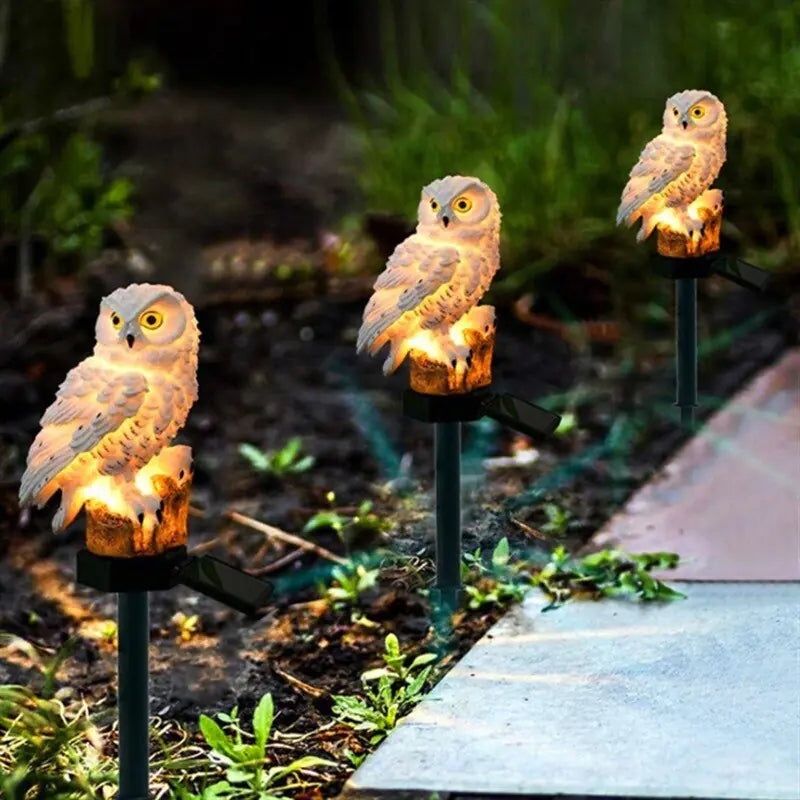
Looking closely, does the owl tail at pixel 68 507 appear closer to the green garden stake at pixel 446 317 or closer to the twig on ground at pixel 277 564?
the green garden stake at pixel 446 317

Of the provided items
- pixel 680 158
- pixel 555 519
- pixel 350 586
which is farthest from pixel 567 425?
pixel 680 158

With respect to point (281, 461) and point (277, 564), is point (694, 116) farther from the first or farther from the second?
point (281, 461)

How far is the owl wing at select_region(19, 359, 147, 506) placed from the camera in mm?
2650

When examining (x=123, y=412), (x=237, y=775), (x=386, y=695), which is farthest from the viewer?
(x=386, y=695)

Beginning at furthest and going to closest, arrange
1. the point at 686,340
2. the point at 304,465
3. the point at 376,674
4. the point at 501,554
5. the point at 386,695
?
the point at 304,465 < the point at 686,340 < the point at 501,554 < the point at 376,674 < the point at 386,695

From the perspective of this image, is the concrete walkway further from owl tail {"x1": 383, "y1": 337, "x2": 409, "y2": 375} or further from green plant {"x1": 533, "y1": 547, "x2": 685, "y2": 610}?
owl tail {"x1": 383, "y1": 337, "x2": 409, "y2": 375}

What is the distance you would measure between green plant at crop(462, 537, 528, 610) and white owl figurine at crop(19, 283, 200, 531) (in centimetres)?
131

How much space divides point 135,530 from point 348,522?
1.93m

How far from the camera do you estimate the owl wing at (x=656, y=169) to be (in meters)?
3.82

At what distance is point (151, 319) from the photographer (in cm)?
266

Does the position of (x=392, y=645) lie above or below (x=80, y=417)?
below

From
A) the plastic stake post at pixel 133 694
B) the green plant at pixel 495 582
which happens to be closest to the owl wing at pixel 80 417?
the plastic stake post at pixel 133 694

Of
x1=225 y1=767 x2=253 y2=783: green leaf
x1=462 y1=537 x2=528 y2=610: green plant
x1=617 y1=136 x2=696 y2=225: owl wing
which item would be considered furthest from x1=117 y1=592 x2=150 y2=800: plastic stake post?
x1=617 y1=136 x2=696 y2=225: owl wing

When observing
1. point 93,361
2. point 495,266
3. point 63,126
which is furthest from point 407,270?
point 63,126
